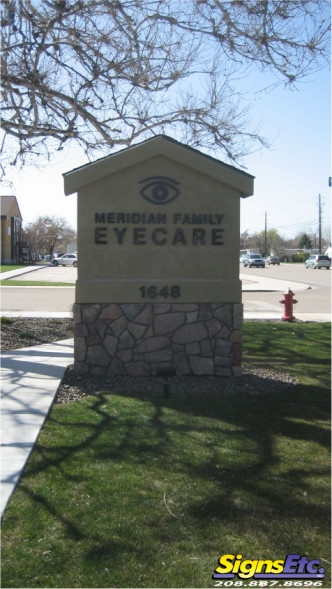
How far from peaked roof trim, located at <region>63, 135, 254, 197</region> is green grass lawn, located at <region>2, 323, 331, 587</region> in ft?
9.77

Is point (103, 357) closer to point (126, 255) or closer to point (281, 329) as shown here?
point (126, 255)

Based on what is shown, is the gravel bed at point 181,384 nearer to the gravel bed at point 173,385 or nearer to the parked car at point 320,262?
the gravel bed at point 173,385

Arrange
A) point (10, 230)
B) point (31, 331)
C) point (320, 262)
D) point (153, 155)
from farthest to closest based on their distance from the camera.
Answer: point (320, 262), point (10, 230), point (31, 331), point (153, 155)

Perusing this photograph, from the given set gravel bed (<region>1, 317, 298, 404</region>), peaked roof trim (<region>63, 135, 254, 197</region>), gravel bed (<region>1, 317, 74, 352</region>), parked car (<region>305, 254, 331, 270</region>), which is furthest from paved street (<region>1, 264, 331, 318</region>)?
parked car (<region>305, 254, 331, 270</region>)

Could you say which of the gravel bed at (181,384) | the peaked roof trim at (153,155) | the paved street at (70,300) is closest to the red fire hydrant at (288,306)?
the paved street at (70,300)

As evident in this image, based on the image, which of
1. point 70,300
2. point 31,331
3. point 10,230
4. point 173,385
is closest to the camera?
point 173,385

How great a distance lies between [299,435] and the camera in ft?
18.4

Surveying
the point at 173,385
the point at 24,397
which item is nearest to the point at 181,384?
the point at 173,385

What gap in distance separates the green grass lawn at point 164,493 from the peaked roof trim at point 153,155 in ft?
9.77

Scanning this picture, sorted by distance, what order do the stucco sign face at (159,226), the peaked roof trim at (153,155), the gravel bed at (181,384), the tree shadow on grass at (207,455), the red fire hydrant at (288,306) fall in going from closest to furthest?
the tree shadow on grass at (207,455), the gravel bed at (181,384), the peaked roof trim at (153,155), the stucco sign face at (159,226), the red fire hydrant at (288,306)

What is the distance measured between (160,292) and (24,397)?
7.74ft

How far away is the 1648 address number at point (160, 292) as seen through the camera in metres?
7.75

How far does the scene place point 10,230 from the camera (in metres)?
51.2

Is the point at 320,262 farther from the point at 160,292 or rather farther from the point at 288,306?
the point at 160,292
